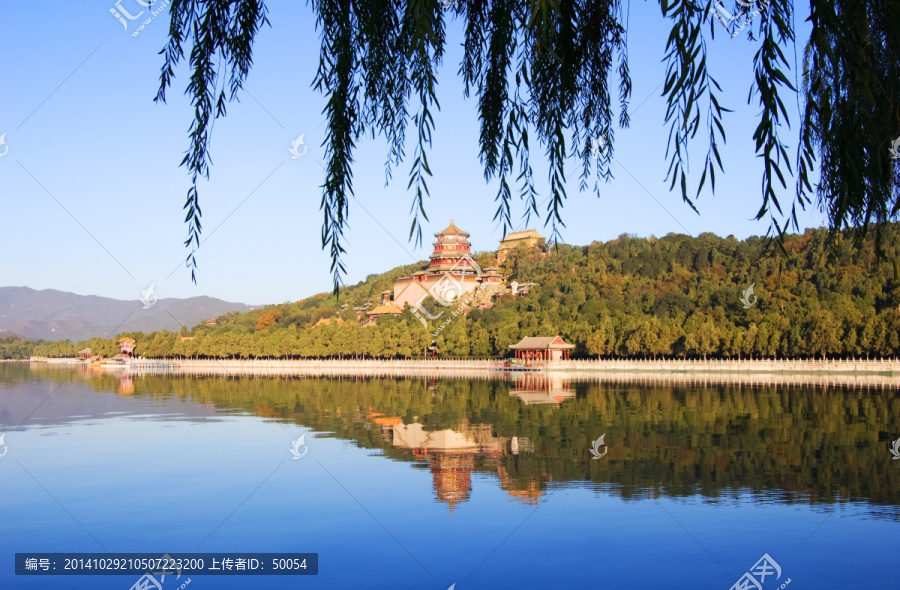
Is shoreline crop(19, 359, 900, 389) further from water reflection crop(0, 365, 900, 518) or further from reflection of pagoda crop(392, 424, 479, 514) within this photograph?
reflection of pagoda crop(392, 424, 479, 514)

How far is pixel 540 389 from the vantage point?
33.8 meters

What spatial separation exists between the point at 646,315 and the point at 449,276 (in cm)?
2346

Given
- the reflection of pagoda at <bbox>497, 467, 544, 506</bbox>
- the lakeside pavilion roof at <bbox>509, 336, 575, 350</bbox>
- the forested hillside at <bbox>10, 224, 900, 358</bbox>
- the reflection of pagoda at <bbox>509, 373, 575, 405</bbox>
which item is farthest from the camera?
the lakeside pavilion roof at <bbox>509, 336, 575, 350</bbox>

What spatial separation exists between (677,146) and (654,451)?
13.7 meters

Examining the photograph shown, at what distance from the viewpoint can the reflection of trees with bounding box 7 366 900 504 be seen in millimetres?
12070

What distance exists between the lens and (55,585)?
24.3 ft

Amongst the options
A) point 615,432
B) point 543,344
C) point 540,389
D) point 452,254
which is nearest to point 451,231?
point 452,254

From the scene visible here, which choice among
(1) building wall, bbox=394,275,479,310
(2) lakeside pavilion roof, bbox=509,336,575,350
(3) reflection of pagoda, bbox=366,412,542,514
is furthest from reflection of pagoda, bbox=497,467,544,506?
(1) building wall, bbox=394,275,479,310

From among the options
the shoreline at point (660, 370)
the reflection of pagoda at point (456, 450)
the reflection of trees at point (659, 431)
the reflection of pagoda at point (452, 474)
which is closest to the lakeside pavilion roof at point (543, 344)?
the shoreline at point (660, 370)

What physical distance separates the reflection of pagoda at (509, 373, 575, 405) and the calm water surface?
6.05 meters

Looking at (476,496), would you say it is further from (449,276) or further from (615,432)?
(449,276)

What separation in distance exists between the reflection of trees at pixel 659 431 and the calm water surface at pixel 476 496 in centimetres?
9

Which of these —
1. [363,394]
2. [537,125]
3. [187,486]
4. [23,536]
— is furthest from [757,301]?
[537,125]

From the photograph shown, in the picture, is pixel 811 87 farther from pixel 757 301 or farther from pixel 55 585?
pixel 757 301
